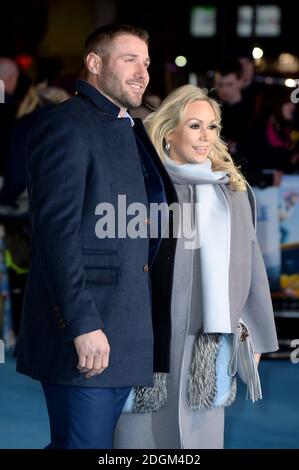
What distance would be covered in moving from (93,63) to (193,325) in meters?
1.32

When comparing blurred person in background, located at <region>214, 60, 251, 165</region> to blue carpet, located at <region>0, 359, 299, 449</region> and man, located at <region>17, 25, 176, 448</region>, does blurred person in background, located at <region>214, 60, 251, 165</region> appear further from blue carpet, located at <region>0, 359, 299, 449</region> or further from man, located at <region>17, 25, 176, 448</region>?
man, located at <region>17, 25, 176, 448</region>

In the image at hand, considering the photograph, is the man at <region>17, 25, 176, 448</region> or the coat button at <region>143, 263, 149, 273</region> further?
the coat button at <region>143, 263, 149, 273</region>

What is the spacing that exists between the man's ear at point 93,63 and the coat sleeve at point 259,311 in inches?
48.6

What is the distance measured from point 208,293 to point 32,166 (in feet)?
3.89

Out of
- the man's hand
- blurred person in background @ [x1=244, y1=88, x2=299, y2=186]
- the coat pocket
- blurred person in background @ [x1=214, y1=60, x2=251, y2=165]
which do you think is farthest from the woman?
blurred person in background @ [x1=214, y1=60, x2=251, y2=165]

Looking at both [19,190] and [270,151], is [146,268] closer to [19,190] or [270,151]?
[19,190]

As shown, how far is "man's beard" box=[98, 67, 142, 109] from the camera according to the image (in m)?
5.06

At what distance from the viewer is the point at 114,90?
5062 mm

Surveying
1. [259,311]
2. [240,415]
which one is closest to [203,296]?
[259,311]

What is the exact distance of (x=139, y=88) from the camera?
16.6 ft

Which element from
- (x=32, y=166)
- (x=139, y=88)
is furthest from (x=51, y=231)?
(x=139, y=88)

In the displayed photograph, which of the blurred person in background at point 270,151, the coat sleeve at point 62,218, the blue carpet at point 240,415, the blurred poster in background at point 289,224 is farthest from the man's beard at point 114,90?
the blurred poster in background at point 289,224

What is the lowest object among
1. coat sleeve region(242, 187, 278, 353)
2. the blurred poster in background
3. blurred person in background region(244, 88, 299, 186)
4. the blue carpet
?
the blue carpet

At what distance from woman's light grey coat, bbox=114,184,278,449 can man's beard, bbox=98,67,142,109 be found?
0.86 metres
